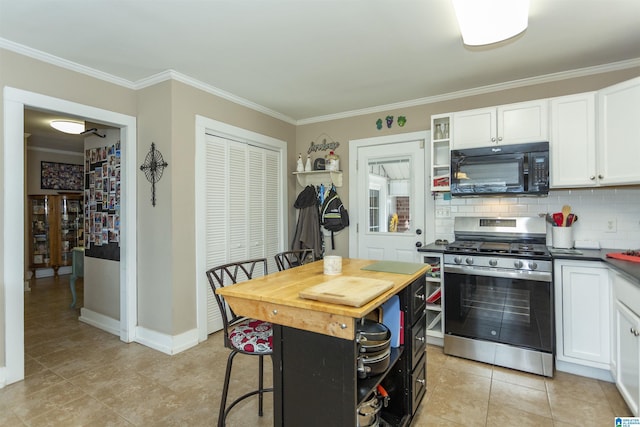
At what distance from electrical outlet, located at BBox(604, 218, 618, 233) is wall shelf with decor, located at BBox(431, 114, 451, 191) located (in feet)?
4.46

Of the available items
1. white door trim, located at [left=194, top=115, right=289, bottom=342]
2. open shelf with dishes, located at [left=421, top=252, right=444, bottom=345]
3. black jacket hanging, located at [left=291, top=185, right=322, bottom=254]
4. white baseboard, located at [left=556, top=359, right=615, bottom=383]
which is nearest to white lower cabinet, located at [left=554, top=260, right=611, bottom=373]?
white baseboard, located at [left=556, top=359, right=615, bottom=383]

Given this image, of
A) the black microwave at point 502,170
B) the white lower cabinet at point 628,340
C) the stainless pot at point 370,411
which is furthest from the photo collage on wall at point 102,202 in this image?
the white lower cabinet at point 628,340

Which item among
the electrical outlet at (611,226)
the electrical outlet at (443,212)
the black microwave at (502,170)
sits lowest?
the electrical outlet at (611,226)

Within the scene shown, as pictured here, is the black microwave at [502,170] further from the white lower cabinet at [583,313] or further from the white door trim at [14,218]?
the white door trim at [14,218]

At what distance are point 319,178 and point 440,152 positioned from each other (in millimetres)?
1644

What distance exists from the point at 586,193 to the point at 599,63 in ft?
3.76

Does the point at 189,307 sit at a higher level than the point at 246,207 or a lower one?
lower

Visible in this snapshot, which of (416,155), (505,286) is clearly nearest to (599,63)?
(416,155)

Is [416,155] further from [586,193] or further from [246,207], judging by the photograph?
[246,207]

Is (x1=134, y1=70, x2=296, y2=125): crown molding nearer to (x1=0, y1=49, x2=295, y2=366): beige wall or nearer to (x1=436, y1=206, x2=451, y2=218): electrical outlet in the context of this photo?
(x1=0, y1=49, x2=295, y2=366): beige wall

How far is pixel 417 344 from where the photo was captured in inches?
75.4

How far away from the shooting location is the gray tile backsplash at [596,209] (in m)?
2.74

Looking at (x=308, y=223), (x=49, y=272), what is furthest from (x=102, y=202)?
(x=49, y=272)

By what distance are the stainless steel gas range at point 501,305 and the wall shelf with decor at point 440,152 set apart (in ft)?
2.36
